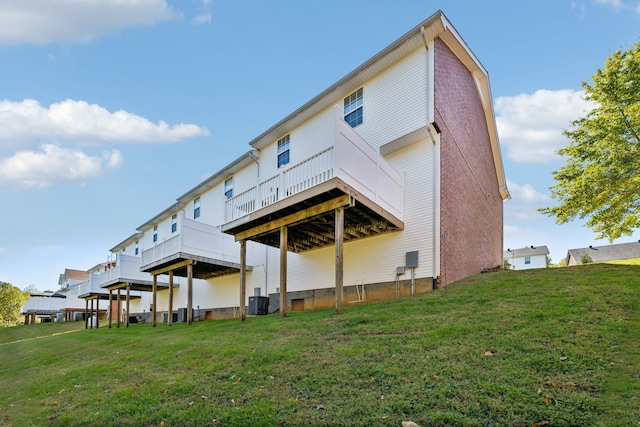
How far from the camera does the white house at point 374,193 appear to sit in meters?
10.6

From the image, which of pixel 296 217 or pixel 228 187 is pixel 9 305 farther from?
pixel 296 217

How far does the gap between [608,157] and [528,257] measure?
128 ft

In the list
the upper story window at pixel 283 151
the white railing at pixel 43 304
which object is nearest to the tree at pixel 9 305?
the white railing at pixel 43 304

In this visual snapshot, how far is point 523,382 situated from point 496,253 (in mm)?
16182

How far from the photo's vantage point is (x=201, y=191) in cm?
2358

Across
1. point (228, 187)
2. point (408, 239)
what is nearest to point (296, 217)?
point (408, 239)

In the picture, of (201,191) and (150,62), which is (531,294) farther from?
(201,191)

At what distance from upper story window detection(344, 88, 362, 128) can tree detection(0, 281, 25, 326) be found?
59.0 m

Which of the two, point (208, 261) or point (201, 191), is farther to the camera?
point (201, 191)

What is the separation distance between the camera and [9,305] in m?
Result: 53.1

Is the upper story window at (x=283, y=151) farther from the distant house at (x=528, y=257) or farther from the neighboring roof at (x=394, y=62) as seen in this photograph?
the distant house at (x=528, y=257)

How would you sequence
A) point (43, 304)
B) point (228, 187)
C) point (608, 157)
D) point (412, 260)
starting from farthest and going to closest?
point (43, 304) → point (228, 187) → point (608, 157) → point (412, 260)

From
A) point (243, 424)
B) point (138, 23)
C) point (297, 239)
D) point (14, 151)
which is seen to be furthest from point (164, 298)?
point (243, 424)

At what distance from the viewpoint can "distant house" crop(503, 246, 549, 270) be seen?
168 ft
